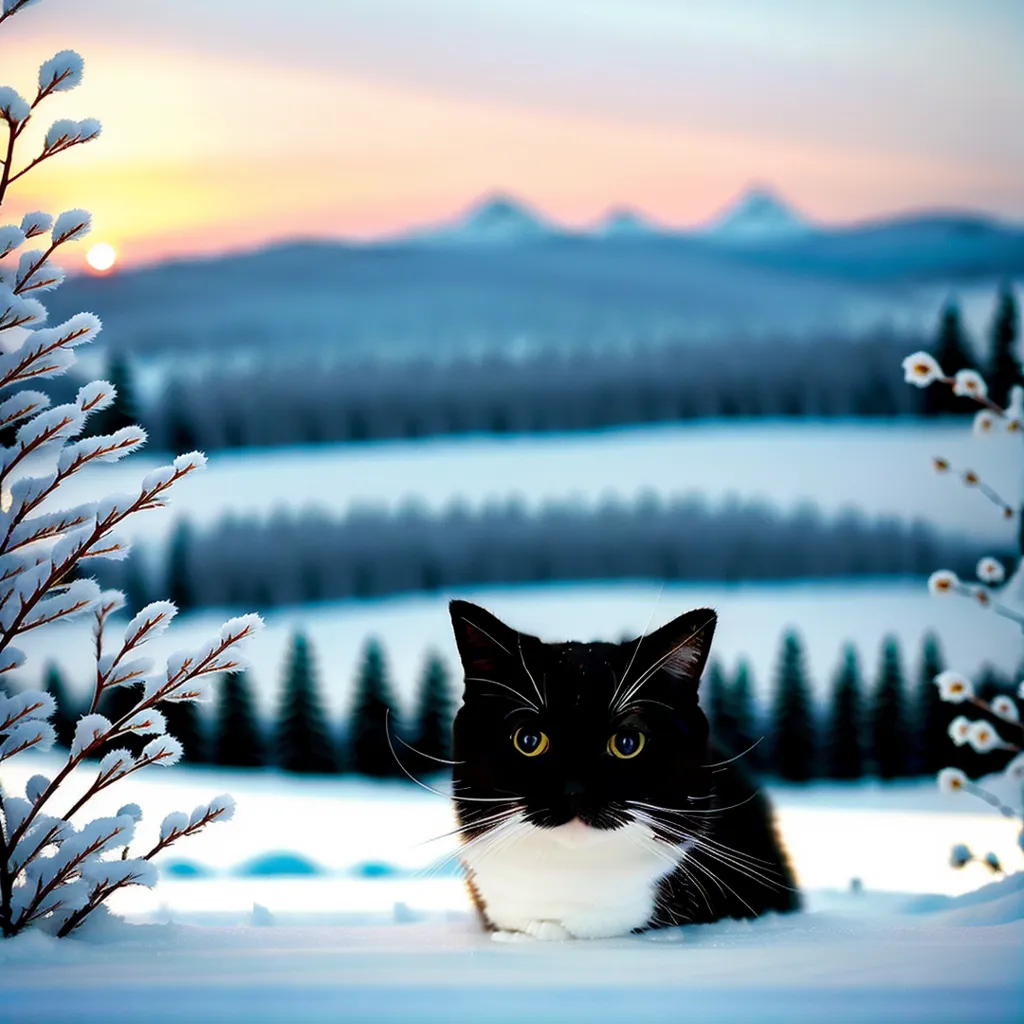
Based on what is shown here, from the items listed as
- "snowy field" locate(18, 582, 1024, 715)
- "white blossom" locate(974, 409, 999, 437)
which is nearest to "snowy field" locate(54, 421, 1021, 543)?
"snowy field" locate(18, 582, 1024, 715)

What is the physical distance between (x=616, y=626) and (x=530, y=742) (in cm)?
87

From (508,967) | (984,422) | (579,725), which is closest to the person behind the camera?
(508,967)

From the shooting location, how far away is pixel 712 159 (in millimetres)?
1838

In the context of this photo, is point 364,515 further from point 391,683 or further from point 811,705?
point 811,705

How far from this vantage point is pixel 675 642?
0.98 m

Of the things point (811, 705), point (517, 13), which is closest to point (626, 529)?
point (811, 705)

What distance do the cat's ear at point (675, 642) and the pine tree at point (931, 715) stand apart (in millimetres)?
972

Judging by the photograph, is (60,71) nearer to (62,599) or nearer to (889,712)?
(62,599)

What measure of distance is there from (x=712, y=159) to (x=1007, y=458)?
0.64 metres

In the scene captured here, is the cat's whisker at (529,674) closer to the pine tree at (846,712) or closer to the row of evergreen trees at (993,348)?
the pine tree at (846,712)

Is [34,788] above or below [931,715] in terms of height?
above

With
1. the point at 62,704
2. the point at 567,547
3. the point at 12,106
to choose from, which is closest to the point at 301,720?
the point at 62,704

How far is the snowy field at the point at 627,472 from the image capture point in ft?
6.03

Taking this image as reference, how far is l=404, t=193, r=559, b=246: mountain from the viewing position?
6.00 ft
